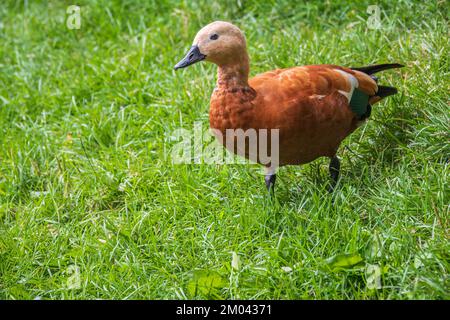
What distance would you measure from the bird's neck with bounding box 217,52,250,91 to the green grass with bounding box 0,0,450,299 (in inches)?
24.3

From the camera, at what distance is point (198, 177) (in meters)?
3.89

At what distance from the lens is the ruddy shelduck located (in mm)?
3268

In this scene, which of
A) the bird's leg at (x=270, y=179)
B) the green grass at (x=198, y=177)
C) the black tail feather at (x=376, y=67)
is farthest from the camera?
the black tail feather at (x=376, y=67)

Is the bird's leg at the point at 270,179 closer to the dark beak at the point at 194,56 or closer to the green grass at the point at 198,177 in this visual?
the green grass at the point at 198,177

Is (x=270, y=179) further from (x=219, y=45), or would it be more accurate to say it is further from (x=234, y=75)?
(x=219, y=45)

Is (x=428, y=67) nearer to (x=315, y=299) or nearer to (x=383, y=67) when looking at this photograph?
(x=383, y=67)

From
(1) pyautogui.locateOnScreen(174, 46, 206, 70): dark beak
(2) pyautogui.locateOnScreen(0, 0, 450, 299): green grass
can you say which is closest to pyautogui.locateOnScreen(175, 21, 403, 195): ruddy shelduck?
(1) pyautogui.locateOnScreen(174, 46, 206, 70): dark beak

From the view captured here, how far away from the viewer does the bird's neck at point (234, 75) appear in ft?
11.0

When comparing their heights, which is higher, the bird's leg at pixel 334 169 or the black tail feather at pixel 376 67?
the black tail feather at pixel 376 67

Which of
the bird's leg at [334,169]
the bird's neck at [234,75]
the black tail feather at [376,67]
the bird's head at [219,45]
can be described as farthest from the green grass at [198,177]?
the bird's head at [219,45]

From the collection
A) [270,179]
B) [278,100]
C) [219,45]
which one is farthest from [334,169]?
[219,45]

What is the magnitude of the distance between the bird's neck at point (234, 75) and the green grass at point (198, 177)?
618 mm

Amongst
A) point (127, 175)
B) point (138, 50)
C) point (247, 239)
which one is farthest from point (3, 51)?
point (247, 239)

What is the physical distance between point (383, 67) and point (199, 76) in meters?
1.41
